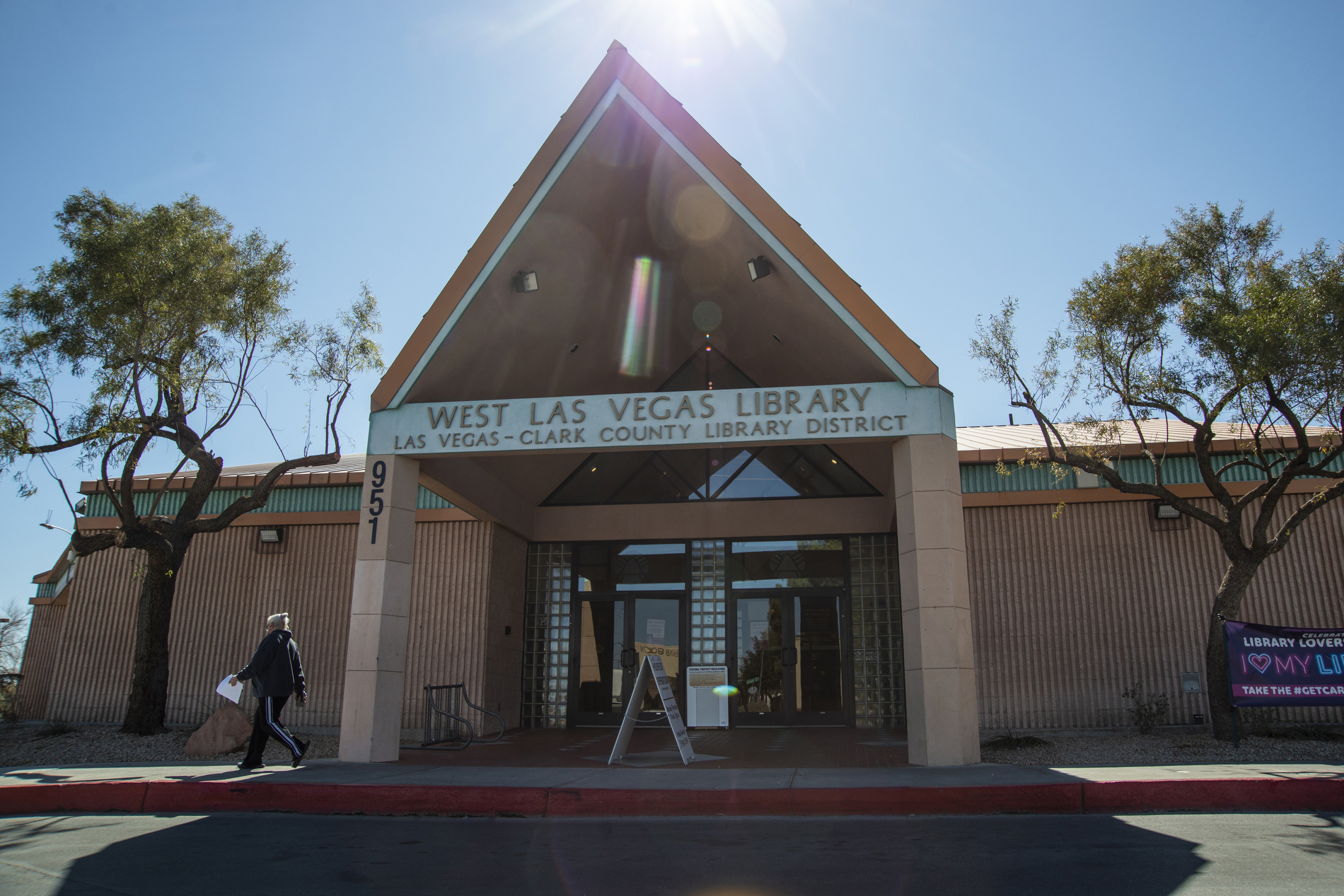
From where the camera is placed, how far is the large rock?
1063 centimetres

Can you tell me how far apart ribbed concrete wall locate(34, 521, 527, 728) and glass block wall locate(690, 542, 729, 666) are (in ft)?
10.4

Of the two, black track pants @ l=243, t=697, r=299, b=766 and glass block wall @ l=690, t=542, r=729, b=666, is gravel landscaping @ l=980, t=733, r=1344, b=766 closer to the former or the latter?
glass block wall @ l=690, t=542, r=729, b=666

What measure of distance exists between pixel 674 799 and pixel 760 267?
6070mm

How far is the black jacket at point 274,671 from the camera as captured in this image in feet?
29.5

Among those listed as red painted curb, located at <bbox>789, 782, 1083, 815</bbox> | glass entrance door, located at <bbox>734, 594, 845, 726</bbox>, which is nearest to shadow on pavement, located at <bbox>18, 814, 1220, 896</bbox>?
red painted curb, located at <bbox>789, 782, 1083, 815</bbox>

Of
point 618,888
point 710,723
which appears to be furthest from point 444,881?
point 710,723

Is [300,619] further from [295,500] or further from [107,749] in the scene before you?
[107,749]

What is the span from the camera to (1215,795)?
22.6 feet

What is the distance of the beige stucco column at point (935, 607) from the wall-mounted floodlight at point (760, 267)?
261cm

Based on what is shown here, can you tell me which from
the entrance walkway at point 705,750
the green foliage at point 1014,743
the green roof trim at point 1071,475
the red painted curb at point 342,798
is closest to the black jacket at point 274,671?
the red painted curb at point 342,798

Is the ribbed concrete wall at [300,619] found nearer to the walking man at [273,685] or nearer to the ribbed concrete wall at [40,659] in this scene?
the ribbed concrete wall at [40,659]

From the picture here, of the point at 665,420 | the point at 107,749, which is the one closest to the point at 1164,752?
the point at 665,420

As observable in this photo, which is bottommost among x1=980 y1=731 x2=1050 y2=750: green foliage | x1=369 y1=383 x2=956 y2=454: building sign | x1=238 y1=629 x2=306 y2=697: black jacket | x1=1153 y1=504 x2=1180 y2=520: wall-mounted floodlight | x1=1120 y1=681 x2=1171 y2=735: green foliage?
x1=980 y1=731 x2=1050 y2=750: green foliage

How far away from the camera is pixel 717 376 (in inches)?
608
